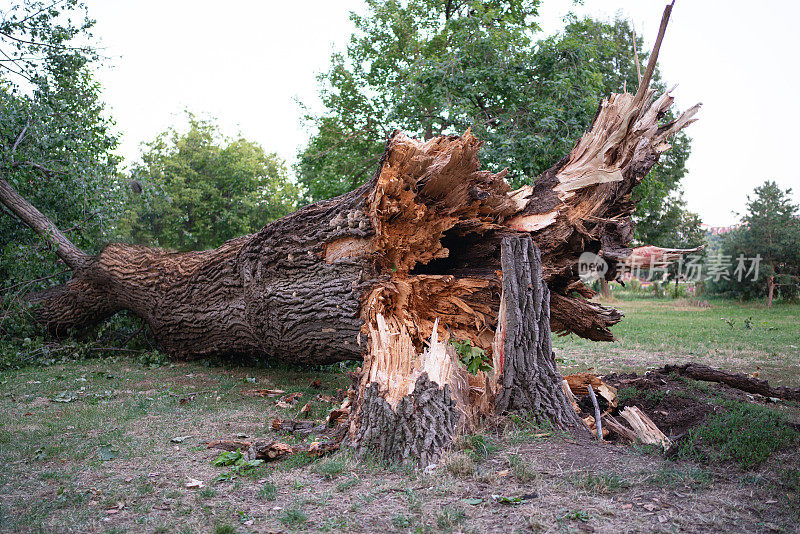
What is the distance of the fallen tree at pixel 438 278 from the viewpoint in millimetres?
3924

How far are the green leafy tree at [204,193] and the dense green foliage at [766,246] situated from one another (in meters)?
22.5

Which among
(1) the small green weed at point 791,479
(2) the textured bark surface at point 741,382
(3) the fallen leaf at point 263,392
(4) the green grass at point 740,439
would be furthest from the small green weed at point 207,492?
(2) the textured bark surface at point 741,382

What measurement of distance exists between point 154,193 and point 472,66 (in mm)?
7967

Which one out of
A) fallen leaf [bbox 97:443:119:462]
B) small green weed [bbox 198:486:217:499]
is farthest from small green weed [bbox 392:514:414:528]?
fallen leaf [bbox 97:443:119:462]

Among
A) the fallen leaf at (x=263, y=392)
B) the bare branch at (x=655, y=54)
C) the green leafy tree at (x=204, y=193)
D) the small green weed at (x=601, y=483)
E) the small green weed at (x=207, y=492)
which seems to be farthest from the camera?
the green leafy tree at (x=204, y=193)

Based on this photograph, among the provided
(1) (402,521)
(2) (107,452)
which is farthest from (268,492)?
(2) (107,452)

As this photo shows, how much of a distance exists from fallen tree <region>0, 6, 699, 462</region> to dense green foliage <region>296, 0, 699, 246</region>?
5849 millimetres

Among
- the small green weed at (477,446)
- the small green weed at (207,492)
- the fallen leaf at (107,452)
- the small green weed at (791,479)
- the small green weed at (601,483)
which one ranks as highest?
the small green weed at (791,479)

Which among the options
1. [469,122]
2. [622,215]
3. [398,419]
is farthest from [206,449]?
[469,122]

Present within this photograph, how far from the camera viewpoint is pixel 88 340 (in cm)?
870

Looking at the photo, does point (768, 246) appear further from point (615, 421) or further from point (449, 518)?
point (449, 518)

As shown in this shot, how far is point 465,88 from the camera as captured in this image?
12922 millimetres

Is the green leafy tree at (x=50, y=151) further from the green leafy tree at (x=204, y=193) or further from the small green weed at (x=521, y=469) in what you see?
the green leafy tree at (x=204, y=193)

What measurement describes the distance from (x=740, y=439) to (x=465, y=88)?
10.8 m
